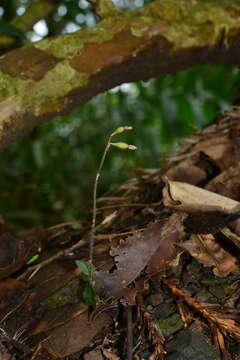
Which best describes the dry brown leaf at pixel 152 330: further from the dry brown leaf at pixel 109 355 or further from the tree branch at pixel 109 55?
the tree branch at pixel 109 55

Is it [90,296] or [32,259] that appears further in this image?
[32,259]

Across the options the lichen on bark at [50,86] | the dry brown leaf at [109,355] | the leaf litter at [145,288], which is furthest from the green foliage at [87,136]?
the dry brown leaf at [109,355]

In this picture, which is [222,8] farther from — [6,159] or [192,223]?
[6,159]

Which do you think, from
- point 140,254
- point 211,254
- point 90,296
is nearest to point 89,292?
point 90,296

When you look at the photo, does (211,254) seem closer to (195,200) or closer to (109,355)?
(195,200)

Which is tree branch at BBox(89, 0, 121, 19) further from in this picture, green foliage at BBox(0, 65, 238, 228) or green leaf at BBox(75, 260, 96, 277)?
green foliage at BBox(0, 65, 238, 228)

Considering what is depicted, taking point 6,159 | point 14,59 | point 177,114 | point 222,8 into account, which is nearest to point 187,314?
point 14,59
